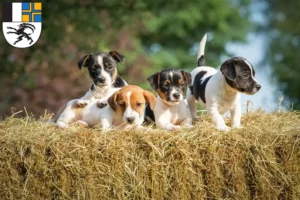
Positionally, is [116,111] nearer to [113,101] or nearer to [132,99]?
[113,101]

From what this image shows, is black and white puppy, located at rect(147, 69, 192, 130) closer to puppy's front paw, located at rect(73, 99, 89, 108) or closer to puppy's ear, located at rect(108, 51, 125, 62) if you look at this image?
puppy's ear, located at rect(108, 51, 125, 62)

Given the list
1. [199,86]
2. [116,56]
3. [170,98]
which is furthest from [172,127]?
[116,56]

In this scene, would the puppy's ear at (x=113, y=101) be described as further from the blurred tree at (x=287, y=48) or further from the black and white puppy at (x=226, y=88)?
the blurred tree at (x=287, y=48)

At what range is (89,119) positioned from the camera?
623 cm

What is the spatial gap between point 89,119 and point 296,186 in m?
2.55

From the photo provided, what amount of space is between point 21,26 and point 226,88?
5.50m

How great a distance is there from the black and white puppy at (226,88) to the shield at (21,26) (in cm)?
477

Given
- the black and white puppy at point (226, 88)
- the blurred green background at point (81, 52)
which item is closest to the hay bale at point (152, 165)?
the black and white puppy at point (226, 88)

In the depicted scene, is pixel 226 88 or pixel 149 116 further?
pixel 149 116

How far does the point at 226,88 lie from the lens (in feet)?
20.3

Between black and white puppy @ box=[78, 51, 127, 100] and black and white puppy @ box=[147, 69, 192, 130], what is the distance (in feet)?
2.21

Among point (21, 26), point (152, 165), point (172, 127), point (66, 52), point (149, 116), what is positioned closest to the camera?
point (152, 165)

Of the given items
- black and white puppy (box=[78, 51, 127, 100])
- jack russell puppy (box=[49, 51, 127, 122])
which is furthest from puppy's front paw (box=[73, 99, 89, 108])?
black and white puppy (box=[78, 51, 127, 100])

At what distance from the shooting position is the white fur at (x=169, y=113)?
20.0ft
